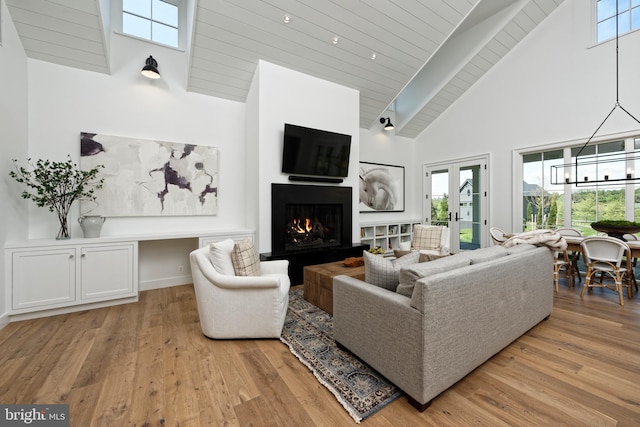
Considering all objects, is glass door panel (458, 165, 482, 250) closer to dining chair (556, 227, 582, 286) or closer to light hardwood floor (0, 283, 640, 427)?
dining chair (556, 227, 582, 286)

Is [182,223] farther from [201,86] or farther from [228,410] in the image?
[228,410]

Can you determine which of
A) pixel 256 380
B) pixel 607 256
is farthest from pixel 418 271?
pixel 607 256

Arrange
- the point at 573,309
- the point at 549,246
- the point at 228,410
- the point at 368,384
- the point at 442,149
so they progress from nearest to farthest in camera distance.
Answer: the point at 228,410 < the point at 368,384 < the point at 549,246 < the point at 573,309 < the point at 442,149

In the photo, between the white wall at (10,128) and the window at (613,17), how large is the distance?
7.48 meters

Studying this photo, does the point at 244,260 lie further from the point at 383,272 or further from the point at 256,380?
the point at 383,272

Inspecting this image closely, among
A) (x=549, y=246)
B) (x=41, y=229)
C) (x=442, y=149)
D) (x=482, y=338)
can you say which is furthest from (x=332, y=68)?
(x=41, y=229)

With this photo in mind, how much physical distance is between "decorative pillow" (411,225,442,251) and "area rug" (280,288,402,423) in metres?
2.15

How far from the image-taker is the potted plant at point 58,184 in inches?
112

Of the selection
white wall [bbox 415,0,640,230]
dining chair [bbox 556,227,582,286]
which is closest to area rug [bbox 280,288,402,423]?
dining chair [bbox 556,227,582,286]

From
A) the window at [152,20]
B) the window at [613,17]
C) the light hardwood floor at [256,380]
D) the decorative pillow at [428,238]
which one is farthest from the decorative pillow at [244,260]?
the window at [613,17]

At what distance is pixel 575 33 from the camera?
13.8ft

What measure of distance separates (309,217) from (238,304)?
2341 millimetres

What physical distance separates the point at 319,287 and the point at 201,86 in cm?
336

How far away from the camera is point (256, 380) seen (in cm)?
176
